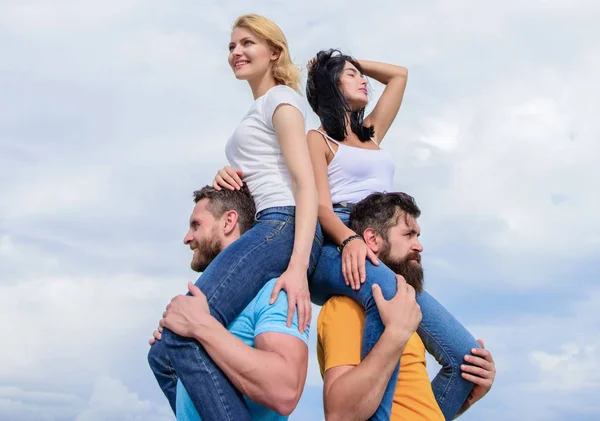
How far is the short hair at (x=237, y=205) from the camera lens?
18.1 ft

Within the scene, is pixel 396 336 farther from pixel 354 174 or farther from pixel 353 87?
pixel 353 87

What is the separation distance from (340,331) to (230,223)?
1.09 meters

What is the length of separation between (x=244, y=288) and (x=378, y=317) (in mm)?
943

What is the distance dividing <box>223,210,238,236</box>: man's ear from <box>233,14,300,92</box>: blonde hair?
1083 mm

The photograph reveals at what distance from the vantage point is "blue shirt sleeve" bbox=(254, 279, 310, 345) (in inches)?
189

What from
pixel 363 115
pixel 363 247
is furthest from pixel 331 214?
pixel 363 115

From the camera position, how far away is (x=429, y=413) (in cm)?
532

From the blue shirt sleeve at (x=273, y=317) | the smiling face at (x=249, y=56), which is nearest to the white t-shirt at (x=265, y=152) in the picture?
the smiling face at (x=249, y=56)

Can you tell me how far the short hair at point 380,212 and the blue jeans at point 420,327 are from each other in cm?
11

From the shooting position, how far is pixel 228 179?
5.55 m

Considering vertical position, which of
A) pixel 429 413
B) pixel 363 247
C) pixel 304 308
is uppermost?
pixel 363 247

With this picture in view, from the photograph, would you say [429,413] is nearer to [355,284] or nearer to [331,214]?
[355,284]

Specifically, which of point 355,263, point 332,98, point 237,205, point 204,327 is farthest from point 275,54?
point 204,327

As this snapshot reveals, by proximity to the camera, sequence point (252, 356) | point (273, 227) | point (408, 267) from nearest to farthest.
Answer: point (252, 356) < point (273, 227) < point (408, 267)
